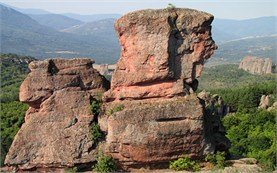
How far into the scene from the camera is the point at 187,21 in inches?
823

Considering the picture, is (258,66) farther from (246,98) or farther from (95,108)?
(95,108)

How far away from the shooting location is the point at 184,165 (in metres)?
19.9

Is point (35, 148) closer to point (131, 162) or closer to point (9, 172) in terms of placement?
point (9, 172)

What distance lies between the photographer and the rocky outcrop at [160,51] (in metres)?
20.3

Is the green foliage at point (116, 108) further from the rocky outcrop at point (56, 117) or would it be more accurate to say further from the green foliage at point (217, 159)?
the green foliage at point (217, 159)

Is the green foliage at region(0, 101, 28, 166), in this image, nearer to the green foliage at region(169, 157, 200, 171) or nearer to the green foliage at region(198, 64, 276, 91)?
the green foliage at region(169, 157, 200, 171)

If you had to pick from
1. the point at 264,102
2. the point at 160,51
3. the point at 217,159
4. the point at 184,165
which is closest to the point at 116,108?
the point at 160,51

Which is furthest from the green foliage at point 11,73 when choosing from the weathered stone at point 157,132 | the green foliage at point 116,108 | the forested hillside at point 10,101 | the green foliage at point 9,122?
the weathered stone at point 157,132

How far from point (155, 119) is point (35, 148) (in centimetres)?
587

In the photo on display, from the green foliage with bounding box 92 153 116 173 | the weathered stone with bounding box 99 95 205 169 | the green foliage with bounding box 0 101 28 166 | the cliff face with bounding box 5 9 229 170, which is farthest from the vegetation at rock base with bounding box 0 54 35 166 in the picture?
Result: the weathered stone with bounding box 99 95 205 169

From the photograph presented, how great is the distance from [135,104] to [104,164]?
3.08m

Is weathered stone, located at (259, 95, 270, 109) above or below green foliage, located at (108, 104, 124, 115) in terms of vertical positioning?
below

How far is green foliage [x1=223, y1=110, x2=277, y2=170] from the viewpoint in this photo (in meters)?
39.2

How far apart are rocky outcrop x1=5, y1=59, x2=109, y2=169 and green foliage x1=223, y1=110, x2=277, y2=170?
17607 millimetres
